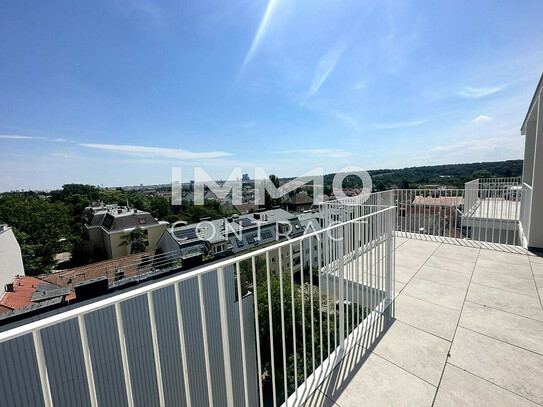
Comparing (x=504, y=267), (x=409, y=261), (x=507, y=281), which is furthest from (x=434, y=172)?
(x=507, y=281)

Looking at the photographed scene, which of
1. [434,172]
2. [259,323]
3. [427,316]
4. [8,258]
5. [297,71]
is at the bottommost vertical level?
[8,258]

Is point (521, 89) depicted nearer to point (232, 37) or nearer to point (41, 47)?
point (232, 37)

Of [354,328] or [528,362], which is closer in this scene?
[528,362]

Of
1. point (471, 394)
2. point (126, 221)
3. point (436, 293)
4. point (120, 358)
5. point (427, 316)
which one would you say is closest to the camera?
point (471, 394)

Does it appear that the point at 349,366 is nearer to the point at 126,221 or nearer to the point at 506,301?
the point at 506,301

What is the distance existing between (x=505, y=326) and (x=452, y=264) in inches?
65.4

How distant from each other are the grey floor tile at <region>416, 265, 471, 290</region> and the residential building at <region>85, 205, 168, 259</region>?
87.5ft

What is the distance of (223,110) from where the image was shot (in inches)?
613

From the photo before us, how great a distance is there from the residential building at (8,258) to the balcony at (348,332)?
10414mm

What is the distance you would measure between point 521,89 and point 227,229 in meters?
17.5

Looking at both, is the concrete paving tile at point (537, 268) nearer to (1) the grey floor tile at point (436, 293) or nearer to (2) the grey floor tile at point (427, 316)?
(1) the grey floor tile at point (436, 293)


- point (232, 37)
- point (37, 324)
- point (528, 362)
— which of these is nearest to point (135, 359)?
point (37, 324)

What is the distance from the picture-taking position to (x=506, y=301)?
259 centimetres

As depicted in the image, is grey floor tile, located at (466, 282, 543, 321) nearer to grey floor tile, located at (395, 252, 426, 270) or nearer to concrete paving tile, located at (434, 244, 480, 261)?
grey floor tile, located at (395, 252, 426, 270)
